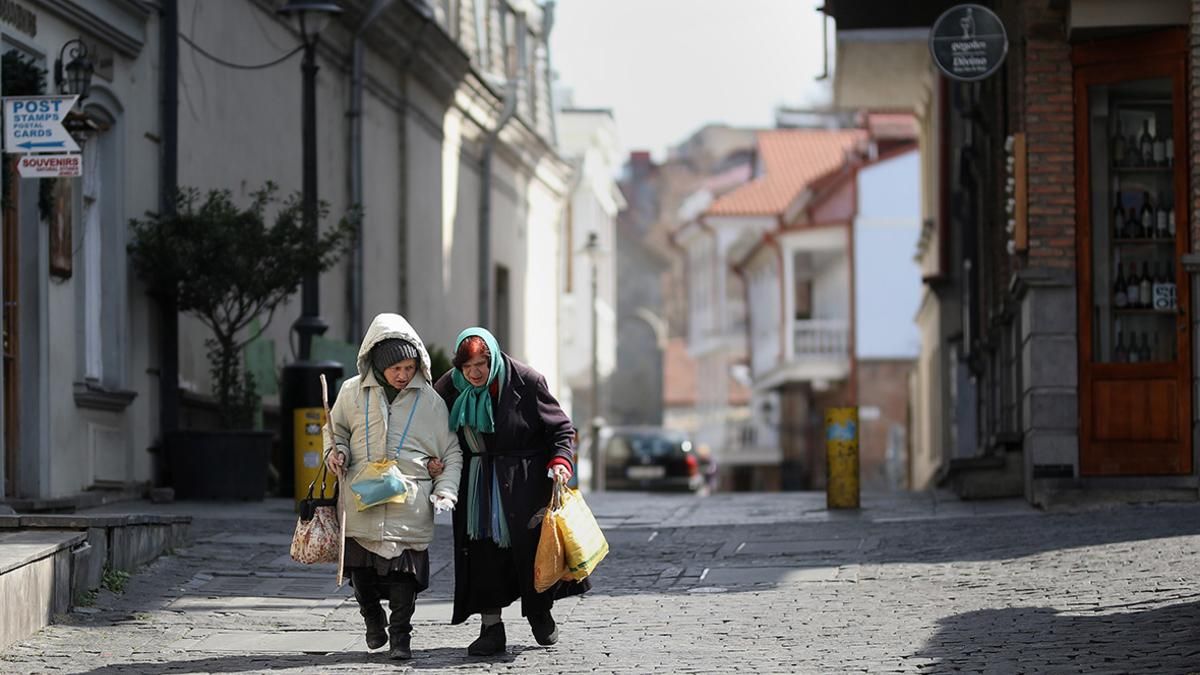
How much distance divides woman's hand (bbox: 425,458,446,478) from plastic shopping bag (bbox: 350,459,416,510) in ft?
0.47

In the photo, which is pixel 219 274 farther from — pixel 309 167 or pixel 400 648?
pixel 400 648

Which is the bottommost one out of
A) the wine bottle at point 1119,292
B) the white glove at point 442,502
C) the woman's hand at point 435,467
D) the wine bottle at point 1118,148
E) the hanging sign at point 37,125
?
the white glove at point 442,502

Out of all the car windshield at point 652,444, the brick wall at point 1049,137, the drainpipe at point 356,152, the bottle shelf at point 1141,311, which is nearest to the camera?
the bottle shelf at point 1141,311

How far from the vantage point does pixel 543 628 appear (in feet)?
33.2

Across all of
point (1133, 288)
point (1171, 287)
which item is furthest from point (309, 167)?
point (1171, 287)

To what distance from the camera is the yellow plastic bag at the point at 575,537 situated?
9.89m

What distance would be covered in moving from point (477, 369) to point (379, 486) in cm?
70

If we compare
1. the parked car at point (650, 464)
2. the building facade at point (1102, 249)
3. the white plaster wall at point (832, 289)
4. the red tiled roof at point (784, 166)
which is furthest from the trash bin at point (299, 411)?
the red tiled roof at point (784, 166)

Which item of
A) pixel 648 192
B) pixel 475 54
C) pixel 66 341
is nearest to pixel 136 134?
pixel 66 341

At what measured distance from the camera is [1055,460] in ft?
58.7

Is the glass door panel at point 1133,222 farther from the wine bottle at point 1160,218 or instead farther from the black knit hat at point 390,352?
the black knit hat at point 390,352

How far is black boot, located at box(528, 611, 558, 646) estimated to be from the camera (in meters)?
10.1

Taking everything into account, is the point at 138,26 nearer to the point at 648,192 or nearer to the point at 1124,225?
the point at 1124,225

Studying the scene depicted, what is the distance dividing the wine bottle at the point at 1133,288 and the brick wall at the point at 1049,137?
1.54 feet
